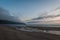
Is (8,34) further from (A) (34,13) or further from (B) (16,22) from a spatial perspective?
(A) (34,13)

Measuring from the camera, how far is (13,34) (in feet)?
5.98

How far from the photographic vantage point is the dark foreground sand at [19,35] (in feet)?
5.65

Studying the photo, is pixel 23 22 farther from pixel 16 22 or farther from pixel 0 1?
pixel 0 1

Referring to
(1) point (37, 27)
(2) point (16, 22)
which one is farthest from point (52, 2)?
(2) point (16, 22)

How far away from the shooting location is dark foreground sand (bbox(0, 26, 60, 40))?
5.65 feet

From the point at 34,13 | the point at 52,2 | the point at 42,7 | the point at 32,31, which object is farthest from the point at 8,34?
the point at 52,2

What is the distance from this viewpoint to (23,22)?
198 cm

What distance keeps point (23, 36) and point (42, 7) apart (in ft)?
1.81

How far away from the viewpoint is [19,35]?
1812mm

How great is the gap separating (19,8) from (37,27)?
407 millimetres

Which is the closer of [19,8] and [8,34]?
[8,34]

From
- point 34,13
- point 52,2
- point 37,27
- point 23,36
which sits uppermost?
point 52,2

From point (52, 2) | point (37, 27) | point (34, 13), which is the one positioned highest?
point (52, 2)

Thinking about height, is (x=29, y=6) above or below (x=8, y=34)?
above
